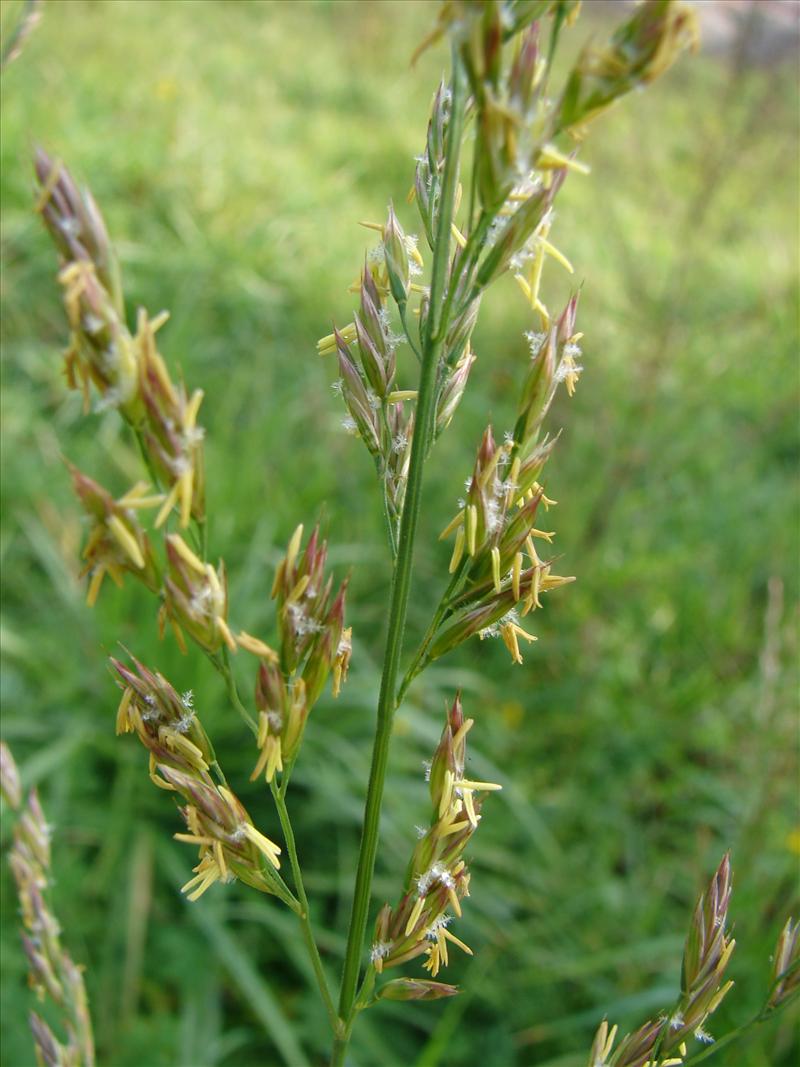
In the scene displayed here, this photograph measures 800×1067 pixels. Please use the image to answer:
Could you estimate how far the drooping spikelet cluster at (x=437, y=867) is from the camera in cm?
74

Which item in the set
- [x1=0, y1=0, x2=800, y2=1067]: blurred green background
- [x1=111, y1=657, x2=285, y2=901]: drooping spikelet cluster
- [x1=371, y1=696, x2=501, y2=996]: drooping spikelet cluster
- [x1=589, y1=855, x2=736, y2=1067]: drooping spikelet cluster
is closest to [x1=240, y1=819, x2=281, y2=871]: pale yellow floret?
[x1=111, y1=657, x2=285, y2=901]: drooping spikelet cluster

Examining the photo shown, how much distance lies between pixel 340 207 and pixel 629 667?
12.7 feet

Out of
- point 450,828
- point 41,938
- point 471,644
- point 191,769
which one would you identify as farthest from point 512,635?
point 471,644

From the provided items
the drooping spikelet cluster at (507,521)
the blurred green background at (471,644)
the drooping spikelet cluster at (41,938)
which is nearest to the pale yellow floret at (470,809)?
the drooping spikelet cluster at (507,521)

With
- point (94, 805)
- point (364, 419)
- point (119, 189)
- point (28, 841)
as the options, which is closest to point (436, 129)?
point (364, 419)

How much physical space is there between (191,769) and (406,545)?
0.76 ft

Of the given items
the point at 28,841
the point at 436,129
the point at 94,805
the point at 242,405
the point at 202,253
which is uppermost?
the point at 436,129

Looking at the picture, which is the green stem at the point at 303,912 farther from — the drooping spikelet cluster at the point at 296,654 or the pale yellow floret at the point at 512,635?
the pale yellow floret at the point at 512,635

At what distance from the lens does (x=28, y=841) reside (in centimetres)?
96

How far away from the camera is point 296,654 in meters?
0.68

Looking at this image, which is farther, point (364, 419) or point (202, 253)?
point (202, 253)

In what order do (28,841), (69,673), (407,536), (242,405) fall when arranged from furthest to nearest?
(242,405) < (69,673) < (28,841) < (407,536)

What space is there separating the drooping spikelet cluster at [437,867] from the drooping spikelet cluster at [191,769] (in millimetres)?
104

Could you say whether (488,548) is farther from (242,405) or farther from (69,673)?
(242,405)
